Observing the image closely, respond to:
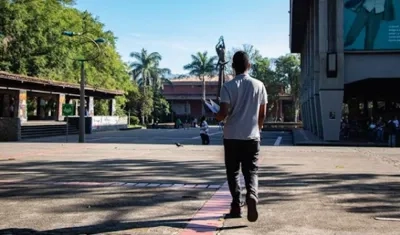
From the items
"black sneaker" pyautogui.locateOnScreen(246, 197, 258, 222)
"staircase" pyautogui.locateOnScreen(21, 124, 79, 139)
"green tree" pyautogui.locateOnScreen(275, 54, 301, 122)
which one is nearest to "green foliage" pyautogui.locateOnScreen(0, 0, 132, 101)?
"staircase" pyautogui.locateOnScreen(21, 124, 79, 139)

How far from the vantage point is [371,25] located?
1050 inches

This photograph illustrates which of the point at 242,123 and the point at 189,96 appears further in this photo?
the point at 189,96

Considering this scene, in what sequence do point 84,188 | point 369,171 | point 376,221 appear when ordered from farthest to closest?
1. point 369,171
2. point 84,188
3. point 376,221

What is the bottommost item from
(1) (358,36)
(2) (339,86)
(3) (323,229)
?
(3) (323,229)

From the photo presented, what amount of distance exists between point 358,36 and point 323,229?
23.5 meters

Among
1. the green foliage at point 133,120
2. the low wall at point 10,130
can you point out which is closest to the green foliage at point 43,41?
the low wall at point 10,130

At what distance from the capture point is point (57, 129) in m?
32.8

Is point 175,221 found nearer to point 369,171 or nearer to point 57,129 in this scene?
point 369,171

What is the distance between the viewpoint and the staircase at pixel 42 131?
28.1 m

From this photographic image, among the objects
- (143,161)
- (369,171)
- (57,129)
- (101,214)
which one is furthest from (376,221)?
(57,129)

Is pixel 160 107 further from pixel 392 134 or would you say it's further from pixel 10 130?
pixel 392 134

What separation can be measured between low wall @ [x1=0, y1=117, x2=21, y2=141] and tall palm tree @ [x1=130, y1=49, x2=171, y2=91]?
48.1 m

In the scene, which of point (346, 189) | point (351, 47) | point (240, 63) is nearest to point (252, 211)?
point (240, 63)

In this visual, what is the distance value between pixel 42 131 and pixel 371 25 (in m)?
20.6
